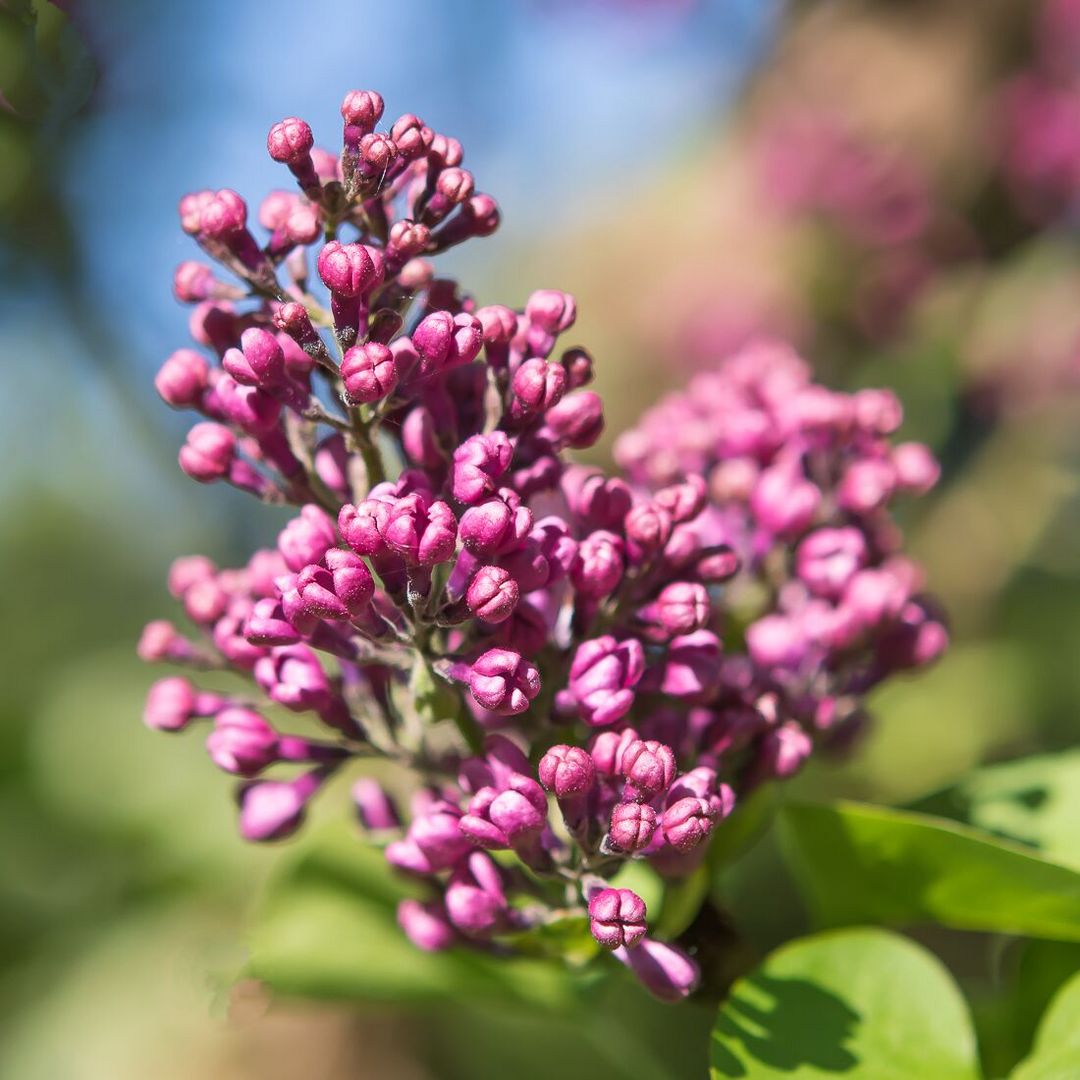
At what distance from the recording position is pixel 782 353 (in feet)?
7.06

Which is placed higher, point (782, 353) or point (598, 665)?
point (782, 353)

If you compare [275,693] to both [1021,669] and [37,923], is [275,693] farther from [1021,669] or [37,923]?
[1021,669]

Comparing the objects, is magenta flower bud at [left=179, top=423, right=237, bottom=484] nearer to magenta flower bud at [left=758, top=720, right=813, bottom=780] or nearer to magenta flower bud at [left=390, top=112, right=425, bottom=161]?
magenta flower bud at [left=390, top=112, right=425, bottom=161]

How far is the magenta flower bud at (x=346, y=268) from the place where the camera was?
1.25 m

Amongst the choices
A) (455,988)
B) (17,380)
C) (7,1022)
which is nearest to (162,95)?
(17,380)

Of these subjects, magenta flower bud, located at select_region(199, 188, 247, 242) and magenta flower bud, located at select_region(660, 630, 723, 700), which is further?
magenta flower bud, located at select_region(660, 630, 723, 700)

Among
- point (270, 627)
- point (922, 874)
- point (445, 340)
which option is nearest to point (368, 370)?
point (445, 340)

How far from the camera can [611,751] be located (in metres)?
1.36

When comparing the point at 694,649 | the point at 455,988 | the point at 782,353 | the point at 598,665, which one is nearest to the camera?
the point at 598,665

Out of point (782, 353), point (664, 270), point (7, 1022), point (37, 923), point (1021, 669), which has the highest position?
point (664, 270)

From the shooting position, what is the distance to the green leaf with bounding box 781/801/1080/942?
4.98ft

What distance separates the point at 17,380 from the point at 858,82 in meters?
3.48

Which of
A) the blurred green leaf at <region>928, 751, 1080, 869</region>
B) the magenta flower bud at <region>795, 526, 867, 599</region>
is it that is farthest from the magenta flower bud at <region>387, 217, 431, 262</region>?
the blurred green leaf at <region>928, 751, 1080, 869</region>

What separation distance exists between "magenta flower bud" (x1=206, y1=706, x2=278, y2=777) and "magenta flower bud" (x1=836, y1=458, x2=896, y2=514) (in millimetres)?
942
